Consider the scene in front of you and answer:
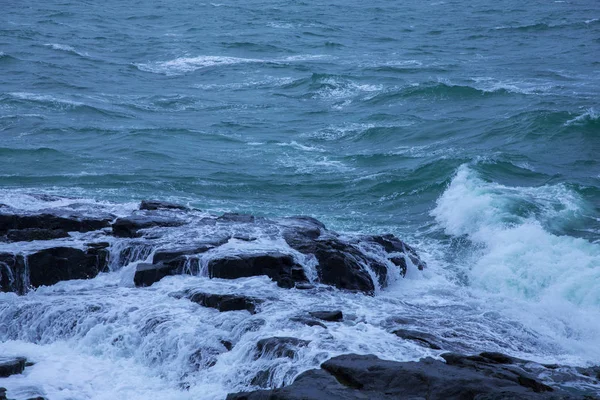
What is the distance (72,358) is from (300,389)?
4.34m

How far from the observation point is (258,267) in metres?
15.3

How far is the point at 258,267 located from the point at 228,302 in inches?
59.5

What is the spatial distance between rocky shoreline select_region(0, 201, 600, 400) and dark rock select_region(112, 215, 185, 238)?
0.02 meters

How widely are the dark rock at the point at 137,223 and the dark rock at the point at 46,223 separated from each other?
0.54 metres

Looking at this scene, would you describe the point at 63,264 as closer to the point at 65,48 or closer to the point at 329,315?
the point at 329,315

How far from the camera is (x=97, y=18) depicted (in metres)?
54.6

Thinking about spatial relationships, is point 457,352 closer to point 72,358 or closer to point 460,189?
point 72,358

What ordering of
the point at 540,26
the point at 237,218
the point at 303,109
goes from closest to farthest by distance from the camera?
the point at 237,218, the point at 303,109, the point at 540,26

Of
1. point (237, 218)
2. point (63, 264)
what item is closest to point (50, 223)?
point (63, 264)

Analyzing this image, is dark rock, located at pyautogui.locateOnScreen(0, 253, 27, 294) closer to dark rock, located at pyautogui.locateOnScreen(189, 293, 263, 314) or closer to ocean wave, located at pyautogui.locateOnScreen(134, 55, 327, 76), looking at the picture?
dark rock, located at pyautogui.locateOnScreen(189, 293, 263, 314)

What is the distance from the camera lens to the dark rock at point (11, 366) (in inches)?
475

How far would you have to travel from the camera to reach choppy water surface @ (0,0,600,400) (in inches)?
526

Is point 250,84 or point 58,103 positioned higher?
point 250,84

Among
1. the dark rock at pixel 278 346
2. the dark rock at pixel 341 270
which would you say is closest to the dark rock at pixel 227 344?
the dark rock at pixel 278 346
